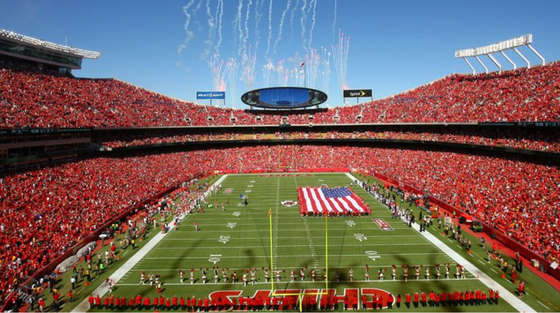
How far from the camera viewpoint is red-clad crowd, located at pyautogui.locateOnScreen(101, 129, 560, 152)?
30203 mm

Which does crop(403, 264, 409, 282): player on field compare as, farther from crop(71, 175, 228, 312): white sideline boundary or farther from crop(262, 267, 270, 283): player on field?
crop(71, 175, 228, 312): white sideline boundary

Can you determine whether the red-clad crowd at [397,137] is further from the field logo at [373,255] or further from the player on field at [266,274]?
the player on field at [266,274]

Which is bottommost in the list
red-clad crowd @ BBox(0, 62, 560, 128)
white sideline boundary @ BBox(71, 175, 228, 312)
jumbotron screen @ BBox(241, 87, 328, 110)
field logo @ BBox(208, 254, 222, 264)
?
white sideline boundary @ BBox(71, 175, 228, 312)

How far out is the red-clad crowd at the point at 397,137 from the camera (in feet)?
99.1

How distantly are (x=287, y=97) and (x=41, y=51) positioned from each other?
3802cm

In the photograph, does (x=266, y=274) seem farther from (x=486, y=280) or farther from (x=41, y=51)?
(x=41, y=51)

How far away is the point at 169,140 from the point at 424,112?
37768mm

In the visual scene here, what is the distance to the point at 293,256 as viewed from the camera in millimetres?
19797

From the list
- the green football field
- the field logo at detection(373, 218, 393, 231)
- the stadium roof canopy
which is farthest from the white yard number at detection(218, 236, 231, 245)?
the stadium roof canopy

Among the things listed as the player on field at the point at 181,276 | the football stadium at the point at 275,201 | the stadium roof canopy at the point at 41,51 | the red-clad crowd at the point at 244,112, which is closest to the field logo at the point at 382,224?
the football stadium at the point at 275,201

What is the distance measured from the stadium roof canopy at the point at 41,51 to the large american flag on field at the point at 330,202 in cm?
3674

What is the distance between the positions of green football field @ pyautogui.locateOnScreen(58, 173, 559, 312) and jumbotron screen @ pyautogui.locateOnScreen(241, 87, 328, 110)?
36.6m

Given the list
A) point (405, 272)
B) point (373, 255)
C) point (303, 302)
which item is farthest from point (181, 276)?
point (405, 272)

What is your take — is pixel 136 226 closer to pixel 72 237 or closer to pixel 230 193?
pixel 72 237
